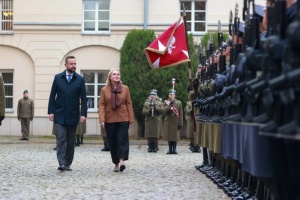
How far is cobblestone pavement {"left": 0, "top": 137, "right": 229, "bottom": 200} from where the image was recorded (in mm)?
11344

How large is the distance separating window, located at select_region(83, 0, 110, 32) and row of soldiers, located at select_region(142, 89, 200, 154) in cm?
1163

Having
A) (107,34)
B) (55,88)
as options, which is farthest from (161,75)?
(55,88)

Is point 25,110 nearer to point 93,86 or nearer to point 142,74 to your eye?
point 93,86

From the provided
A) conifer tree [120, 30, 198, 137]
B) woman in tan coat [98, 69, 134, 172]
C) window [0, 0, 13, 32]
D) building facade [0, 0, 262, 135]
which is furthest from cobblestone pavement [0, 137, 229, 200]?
window [0, 0, 13, 32]

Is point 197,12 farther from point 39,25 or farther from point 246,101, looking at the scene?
point 246,101

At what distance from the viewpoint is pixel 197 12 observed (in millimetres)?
37281

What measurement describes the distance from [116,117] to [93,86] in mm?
21661

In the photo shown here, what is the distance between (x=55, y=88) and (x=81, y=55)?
71.0 ft

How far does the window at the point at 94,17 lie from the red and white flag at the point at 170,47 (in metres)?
20.0

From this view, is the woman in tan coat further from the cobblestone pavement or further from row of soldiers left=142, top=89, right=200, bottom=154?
row of soldiers left=142, top=89, right=200, bottom=154

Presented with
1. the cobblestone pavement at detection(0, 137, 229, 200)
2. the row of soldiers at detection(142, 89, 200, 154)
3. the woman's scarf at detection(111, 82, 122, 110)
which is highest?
the woman's scarf at detection(111, 82, 122, 110)

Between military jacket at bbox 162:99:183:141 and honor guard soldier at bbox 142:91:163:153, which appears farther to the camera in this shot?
honor guard soldier at bbox 142:91:163:153

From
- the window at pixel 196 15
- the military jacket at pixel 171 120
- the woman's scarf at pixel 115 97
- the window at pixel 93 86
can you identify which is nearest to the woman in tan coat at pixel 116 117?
the woman's scarf at pixel 115 97

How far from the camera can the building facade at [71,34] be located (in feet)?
122
